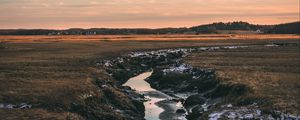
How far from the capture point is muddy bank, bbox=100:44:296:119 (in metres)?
34.3

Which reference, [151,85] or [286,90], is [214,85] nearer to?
[286,90]

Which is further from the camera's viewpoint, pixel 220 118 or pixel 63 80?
pixel 63 80

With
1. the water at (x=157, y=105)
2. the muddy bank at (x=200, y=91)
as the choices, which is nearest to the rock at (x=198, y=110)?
the muddy bank at (x=200, y=91)

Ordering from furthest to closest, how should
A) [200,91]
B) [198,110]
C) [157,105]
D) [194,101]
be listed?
1. [200,91]
2. [157,105]
3. [194,101]
4. [198,110]

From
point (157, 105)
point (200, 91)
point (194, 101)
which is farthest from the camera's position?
point (200, 91)

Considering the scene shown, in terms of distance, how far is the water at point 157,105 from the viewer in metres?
38.7

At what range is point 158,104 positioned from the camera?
146 feet

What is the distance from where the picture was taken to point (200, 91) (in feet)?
157

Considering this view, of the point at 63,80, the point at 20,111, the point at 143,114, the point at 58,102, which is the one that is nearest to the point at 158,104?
the point at 143,114

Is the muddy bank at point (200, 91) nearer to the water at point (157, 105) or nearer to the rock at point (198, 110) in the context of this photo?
the rock at point (198, 110)

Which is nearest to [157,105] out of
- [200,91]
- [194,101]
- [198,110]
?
[194,101]

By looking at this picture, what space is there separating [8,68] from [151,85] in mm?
15943

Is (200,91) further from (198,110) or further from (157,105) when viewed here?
(198,110)

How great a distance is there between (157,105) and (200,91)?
18.3 ft
